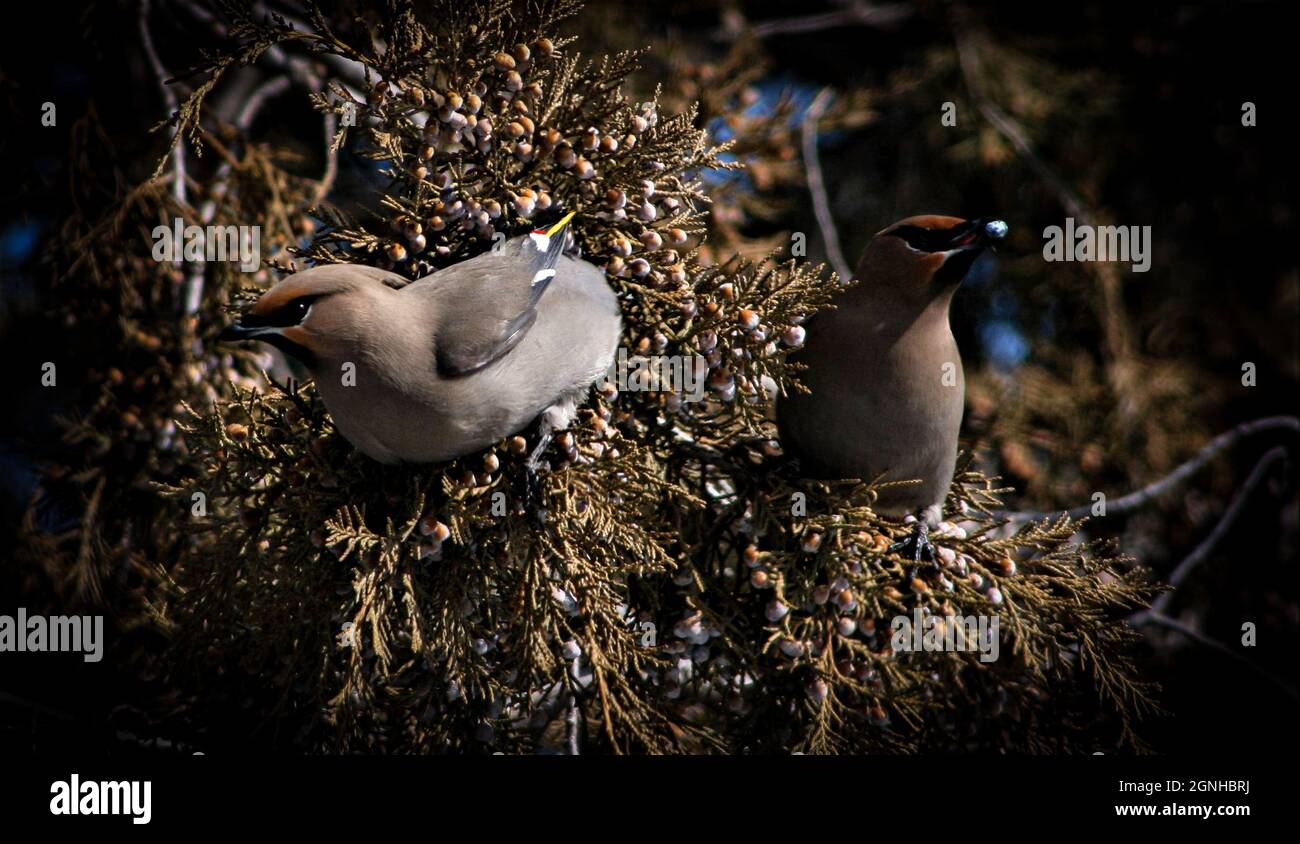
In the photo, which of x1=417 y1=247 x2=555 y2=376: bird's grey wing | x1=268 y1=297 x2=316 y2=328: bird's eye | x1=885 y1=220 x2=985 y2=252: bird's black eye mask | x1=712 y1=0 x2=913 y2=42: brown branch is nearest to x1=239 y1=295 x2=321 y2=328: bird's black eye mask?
x1=268 y1=297 x2=316 y2=328: bird's eye

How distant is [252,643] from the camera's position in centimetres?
226

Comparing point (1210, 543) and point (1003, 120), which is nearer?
point (1210, 543)

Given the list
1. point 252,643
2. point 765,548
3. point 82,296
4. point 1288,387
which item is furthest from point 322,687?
point 1288,387

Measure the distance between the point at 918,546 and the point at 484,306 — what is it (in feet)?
3.26

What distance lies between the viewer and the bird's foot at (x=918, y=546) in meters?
2.29

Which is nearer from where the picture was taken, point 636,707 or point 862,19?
point 636,707

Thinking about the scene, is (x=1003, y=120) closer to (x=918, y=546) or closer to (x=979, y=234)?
(x=979, y=234)

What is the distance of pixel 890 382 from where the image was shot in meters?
2.30

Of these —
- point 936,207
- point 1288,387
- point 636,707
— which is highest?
point 936,207

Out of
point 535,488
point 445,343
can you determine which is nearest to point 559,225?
point 445,343

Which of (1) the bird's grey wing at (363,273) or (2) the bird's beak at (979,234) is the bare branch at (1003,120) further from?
(1) the bird's grey wing at (363,273)

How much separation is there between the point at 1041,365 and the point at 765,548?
275 cm

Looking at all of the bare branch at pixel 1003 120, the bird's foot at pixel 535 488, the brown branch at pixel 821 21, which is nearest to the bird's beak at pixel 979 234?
the bird's foot at pixel 535 488
